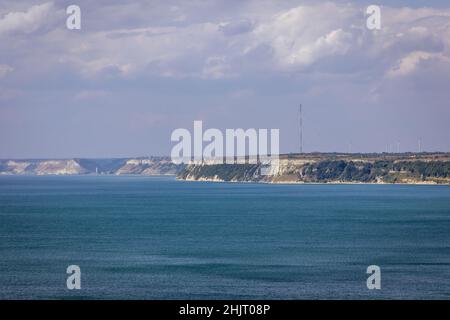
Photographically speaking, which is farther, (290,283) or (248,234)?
(248,234)

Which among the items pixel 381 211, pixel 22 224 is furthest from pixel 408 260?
pixel 381 211

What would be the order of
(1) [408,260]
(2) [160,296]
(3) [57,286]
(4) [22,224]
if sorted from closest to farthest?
(2) [160,296] < (3) [57,286] < (1) [408,260] < (4) [22,224]

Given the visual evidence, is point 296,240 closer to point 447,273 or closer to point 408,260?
point 408,260

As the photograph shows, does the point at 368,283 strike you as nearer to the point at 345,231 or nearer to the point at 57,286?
the point at 57,286

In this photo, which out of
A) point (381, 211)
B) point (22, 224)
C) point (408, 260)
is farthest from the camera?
point (381, 211)

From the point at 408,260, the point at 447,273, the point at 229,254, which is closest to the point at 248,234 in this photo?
the point at 229,254
